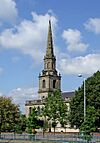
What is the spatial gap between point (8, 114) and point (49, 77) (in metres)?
46.1

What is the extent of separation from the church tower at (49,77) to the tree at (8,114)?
4034 centimetres

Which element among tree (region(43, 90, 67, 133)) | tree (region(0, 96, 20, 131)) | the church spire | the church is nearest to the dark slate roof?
the church

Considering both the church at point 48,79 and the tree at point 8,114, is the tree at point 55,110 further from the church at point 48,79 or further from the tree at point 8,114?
the church at point 48,79

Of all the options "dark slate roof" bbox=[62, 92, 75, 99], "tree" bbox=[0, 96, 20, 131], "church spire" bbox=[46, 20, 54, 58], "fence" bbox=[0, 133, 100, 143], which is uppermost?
"church spire" bbox=[46, 20, 54, 58]

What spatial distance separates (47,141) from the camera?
7044cm

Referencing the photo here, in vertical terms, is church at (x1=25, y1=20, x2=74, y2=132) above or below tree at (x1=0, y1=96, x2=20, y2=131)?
above

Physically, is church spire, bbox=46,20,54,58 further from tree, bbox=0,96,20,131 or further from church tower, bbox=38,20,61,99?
tree, bbox=0,96,20,131

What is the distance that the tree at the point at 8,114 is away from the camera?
11688 centimetres

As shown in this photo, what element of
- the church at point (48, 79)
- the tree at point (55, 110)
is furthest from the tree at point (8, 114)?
the church at point (48, 79)

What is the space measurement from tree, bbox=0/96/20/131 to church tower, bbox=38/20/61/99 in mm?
40340

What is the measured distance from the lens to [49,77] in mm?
163000

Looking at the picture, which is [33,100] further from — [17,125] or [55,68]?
[17,125]

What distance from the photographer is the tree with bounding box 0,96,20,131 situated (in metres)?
117

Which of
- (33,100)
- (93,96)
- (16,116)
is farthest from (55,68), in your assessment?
(93,96)
